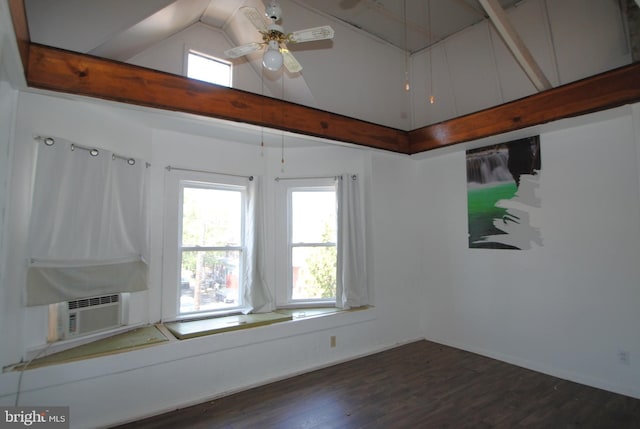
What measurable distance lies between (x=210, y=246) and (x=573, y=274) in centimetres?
387

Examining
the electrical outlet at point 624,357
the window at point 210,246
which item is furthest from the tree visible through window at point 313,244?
the electrical outlet at point 624,357

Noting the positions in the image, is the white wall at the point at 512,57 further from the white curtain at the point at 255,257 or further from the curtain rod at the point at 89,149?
the curtain rod at the point at 89,149

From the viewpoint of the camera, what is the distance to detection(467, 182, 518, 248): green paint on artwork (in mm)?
3865

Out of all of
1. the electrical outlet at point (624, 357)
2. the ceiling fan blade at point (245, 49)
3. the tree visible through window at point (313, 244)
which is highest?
the ceiling fan blade at point (245, 49)

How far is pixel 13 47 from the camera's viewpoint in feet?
6.24

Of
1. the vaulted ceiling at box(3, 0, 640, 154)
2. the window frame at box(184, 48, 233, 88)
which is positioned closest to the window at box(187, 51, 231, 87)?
the window frame at box(184, 48, 233, 88)

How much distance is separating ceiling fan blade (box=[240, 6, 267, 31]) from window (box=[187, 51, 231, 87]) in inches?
67.1

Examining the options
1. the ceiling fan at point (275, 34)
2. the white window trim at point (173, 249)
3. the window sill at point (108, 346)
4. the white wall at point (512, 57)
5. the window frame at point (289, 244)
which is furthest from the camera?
the window frame at point (289, 244)

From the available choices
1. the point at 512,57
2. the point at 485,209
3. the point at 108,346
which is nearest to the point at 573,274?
the point at 485,209

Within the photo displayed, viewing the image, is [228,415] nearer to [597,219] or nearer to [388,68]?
[597,219]

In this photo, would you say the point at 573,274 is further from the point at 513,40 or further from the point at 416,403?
the point at 513,40

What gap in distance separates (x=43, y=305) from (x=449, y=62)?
5.31 metres

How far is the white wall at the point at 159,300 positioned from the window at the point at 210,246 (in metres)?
0.25

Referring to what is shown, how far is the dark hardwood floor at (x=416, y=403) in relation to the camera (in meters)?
2.59
